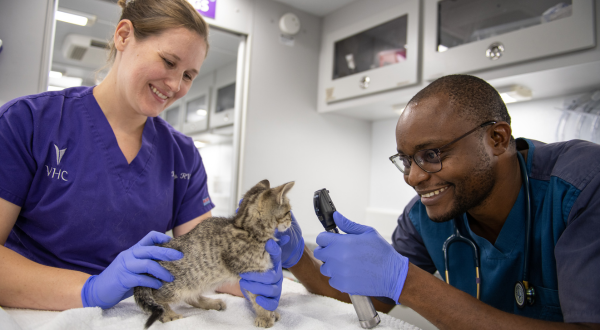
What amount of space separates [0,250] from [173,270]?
1.40ft

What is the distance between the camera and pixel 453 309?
88 cm

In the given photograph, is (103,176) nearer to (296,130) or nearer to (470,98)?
(470,98)

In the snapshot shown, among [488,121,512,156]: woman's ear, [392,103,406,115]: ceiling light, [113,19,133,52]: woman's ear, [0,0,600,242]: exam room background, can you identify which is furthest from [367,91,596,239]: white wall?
[113,19,133,52]: woman's ear

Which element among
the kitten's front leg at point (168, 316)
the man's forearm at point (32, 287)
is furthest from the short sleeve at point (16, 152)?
the kitten's front leg at point (168, 316)

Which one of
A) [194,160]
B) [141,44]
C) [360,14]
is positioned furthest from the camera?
[360,14]

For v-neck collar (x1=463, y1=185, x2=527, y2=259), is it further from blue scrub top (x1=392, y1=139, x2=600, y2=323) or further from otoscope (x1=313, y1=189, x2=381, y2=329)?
otoscope (x1=313, y1=189, x2=381, y2=329)

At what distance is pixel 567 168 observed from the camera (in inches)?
38.9

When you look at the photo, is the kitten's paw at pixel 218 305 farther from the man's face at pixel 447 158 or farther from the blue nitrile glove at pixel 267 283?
the man's face at pixel 447 158

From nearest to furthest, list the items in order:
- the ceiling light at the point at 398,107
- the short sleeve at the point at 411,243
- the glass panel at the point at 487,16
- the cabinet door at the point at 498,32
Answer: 1. the short sleeve at the point at 411,243
2. the cabinet door at the point at 498,32
3. the glass panel at the point at 487,16
4. the ceiling light at the point at 398,107

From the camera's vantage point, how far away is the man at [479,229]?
0.87 m

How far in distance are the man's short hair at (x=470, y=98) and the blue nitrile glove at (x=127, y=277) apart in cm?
85

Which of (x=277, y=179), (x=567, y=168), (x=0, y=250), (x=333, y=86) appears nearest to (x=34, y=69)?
(x=0, y=250)

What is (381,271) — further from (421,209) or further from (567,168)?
(567,168)

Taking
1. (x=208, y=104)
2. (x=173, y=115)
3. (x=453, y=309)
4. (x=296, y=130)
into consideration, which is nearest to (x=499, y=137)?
(x=453, y=309)
